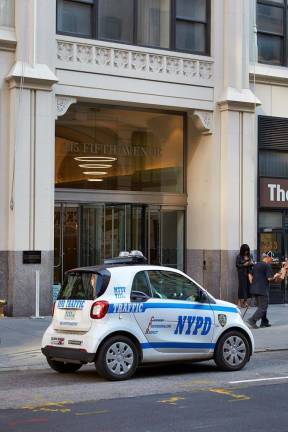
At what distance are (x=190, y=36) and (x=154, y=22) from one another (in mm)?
1132

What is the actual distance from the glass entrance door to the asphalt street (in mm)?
8560

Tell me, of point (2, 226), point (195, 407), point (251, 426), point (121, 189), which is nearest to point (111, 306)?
point (195, 407)

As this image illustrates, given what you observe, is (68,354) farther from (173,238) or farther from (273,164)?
(273,164)

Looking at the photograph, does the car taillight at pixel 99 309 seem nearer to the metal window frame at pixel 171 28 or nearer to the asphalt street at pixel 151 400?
the asphalt street at pixel 151 400

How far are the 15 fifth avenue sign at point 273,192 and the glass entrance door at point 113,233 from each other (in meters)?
2.41

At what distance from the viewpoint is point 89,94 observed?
18.9 m

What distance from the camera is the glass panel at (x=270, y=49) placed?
22.0 metres

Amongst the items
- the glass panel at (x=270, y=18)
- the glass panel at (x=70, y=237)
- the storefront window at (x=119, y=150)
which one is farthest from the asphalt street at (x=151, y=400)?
the glass panel at (x=270, y=18)

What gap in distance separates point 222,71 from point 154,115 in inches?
89.4

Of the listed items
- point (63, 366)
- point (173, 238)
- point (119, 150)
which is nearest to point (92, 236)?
point (119, 150)

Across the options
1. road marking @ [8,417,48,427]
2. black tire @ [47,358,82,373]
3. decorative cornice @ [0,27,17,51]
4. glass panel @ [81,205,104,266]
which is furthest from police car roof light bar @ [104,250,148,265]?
glass panel @ [81,205,104,266]

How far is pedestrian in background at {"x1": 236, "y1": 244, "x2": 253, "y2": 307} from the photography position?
20203mm

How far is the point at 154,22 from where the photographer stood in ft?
66.9

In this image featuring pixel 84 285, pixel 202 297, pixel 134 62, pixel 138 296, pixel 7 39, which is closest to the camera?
pixel 138 296
